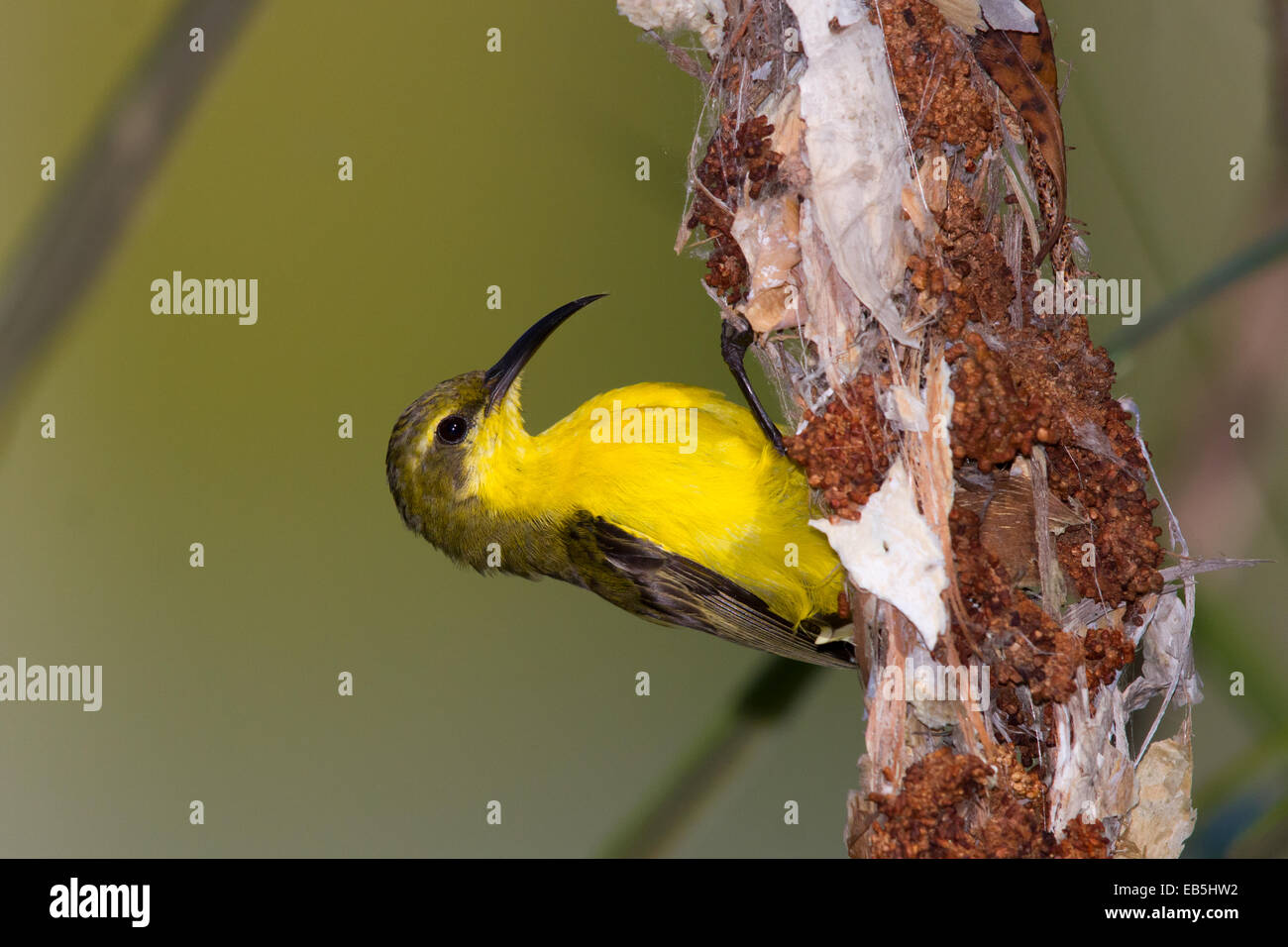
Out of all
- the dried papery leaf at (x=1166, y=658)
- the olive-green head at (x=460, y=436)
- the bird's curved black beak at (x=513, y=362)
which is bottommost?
the dried papery leaf at (x=1166, y=658)

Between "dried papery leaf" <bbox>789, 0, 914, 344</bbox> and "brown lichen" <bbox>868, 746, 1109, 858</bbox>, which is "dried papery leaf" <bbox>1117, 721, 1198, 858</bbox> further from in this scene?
"dried papery leaf" <bbox>789, 0, 914, 344</bbox>

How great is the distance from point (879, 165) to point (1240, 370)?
6.80 ft

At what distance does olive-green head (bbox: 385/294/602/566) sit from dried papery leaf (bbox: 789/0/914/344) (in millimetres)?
1128

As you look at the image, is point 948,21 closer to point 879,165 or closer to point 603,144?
point 879,165

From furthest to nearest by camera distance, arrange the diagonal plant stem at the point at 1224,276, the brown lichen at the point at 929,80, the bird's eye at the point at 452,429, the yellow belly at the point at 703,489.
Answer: the diagonal plant stem at the point at 1224,276 → the bird's eye at the point at 452,429 → the yellow belly at the point at 703,489 → the brown lichen at the point at 929,80

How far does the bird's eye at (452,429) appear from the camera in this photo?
9.94ft

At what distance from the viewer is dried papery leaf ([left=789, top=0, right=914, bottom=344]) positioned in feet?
6.61

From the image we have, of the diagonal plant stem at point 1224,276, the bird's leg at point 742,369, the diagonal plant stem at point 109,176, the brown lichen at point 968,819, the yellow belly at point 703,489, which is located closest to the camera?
the brown lichen at point 968,819

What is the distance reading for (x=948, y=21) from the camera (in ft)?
6.72

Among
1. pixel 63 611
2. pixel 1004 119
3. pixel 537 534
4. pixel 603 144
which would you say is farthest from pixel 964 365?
pixel 63 611

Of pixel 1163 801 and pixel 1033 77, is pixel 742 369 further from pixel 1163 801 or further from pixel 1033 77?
pixel 1163 801

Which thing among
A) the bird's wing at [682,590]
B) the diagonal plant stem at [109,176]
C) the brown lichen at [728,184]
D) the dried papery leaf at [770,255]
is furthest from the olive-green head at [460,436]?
the diagonal plant stem at [109,176]

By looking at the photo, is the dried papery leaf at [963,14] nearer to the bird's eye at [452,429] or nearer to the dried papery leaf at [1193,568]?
the dried papery leaf at [1193,568]

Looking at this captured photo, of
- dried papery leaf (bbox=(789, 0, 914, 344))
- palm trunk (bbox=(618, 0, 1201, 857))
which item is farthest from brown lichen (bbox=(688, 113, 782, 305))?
dried papery leaf (bbox=(789, 0, 914, 344))
